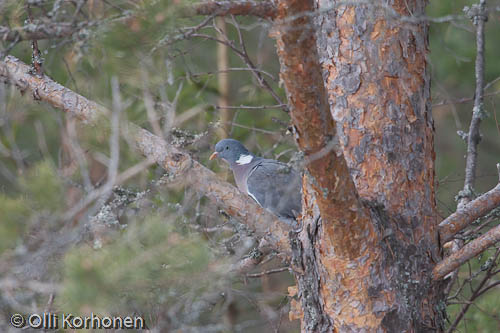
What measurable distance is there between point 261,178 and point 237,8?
2.03 m

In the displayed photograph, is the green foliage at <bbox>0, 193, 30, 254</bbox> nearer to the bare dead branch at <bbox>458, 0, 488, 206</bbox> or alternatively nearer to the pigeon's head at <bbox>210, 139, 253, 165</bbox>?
the bare dead branch at <bbox>458, 0, 488, 206</bbox>

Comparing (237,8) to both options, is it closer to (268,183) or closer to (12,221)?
(12,221)

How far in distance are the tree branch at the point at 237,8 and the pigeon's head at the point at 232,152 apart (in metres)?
2.16

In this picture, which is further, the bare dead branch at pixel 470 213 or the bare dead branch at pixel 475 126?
the bare dead branch at pixel 475 126

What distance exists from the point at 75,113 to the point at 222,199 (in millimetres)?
710

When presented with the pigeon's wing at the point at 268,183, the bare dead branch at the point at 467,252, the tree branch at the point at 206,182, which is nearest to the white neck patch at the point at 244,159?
the pigeon's wing at the point at 268,183

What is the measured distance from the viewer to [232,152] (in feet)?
13.4

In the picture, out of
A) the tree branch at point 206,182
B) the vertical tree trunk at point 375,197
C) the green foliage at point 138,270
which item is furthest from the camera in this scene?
the tree branch at point 206,182

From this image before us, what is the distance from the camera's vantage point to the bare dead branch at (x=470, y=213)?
234 centimetres

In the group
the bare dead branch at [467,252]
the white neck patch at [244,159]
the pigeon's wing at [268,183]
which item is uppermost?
the white neck patch at [244,159]

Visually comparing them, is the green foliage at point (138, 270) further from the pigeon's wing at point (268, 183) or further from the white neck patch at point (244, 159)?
the white neck patch at point (244, 159)

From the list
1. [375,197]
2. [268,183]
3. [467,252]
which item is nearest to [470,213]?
[467,252]

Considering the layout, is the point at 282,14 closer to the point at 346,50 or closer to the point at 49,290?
the point at 346,50

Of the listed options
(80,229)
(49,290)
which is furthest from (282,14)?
(49,290)
